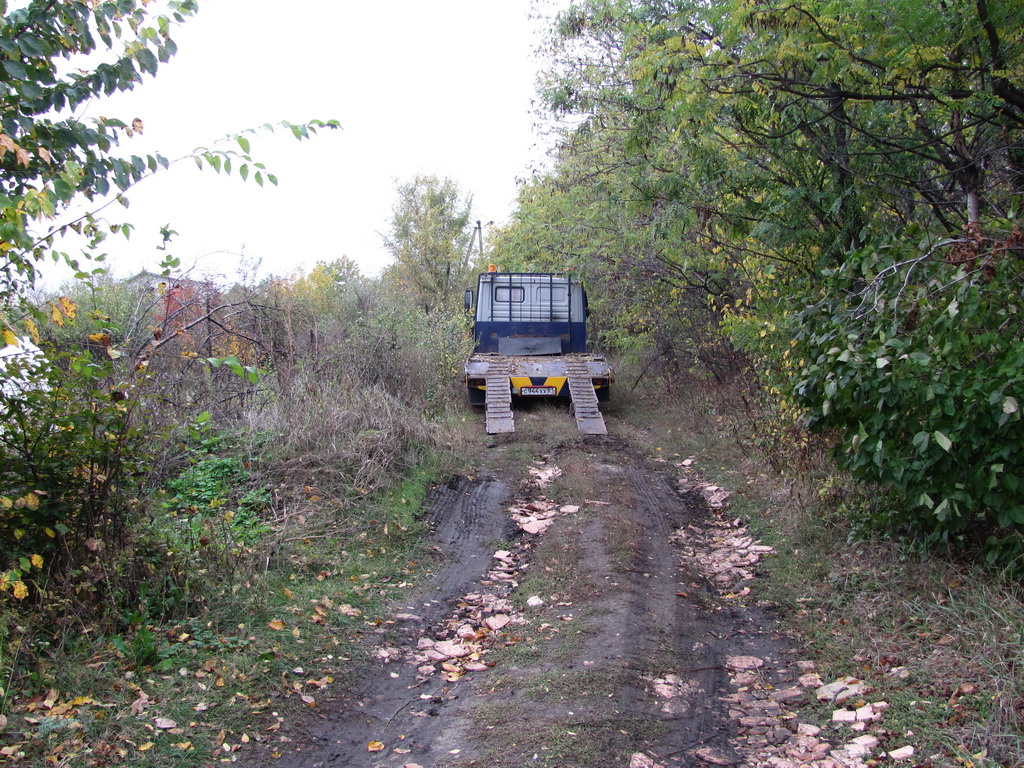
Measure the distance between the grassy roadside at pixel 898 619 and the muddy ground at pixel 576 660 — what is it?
290 millimetres

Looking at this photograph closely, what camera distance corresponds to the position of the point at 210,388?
8.19m

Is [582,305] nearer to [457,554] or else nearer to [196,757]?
[457,554]

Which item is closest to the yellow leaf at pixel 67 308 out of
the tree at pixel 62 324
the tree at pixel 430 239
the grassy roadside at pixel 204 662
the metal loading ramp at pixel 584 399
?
the tree at pixel 62 324

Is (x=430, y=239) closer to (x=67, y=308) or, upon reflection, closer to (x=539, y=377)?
(x=539, y=377)

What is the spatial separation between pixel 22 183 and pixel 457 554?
14.8ft

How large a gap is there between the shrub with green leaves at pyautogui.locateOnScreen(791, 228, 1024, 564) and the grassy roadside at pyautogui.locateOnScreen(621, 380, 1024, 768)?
1.23 ft

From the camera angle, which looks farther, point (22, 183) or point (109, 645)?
point (109, 645)

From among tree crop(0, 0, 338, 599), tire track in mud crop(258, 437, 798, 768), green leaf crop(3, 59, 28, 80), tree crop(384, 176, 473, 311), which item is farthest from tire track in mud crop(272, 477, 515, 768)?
tree crop(384, 176, 473, 311)

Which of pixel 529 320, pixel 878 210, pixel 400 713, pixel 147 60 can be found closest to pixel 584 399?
pixel 529 320

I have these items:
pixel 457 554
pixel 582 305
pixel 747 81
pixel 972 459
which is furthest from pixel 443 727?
pixel 582 305

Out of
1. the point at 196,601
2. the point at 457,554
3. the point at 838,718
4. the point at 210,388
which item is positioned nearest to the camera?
the point at 838,718

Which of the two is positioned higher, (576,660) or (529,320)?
(529,320)

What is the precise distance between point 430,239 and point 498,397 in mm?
18973

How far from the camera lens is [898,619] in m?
4.61
